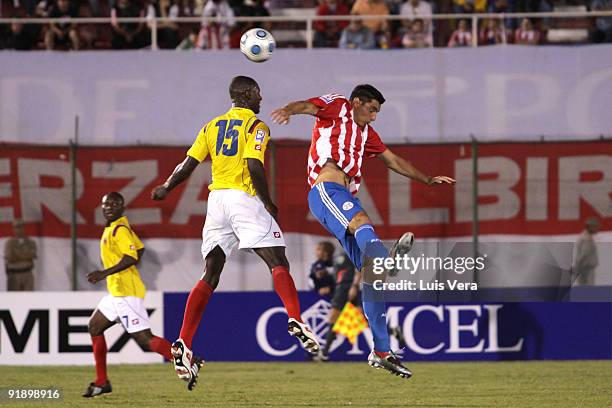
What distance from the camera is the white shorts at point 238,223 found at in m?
10.4

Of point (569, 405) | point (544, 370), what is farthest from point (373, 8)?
point (569, 405)

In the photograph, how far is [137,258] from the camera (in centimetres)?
1327

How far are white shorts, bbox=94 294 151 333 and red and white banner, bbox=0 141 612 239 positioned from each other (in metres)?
4.63

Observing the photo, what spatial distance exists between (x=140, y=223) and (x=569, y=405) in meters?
8.17

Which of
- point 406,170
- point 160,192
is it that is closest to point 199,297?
point 160,192

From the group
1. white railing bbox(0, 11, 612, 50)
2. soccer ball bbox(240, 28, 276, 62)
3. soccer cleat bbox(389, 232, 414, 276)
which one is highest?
white railing bbox(0, 11, 612, 50)

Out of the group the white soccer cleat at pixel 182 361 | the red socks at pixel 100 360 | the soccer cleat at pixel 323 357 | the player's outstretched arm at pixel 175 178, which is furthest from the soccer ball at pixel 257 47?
the soccer cleat at pixel 323 357

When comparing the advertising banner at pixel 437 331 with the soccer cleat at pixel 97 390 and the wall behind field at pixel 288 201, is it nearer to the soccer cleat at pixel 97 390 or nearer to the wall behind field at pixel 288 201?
the wall behind field at pixel 288 201

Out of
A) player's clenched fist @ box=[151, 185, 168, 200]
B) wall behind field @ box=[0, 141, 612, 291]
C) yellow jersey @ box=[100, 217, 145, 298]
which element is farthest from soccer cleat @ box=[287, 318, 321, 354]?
wall behind field @ box=[0, 141, 612, 291]

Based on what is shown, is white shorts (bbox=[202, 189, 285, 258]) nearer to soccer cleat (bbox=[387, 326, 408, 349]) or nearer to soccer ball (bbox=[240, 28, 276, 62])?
soccer ball (bbox=[240, 28, 276, 62])

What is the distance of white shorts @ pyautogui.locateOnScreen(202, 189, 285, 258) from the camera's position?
1042 cm

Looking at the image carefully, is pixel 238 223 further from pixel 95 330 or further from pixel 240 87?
pixel 95 330

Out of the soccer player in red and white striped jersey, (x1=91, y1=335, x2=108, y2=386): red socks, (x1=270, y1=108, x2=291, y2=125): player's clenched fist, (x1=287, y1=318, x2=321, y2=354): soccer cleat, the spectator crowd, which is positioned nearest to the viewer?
(x1=270, y1=108, x2=291, y2=125): player's clenched fist

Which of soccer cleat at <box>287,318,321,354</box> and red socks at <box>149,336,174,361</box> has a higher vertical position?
soccer cleat at <box>287,318,321,354</box>
